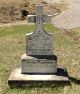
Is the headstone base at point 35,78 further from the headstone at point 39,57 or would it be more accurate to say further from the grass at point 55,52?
the grass at point 55,52

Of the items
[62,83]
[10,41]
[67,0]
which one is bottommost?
[67,0]

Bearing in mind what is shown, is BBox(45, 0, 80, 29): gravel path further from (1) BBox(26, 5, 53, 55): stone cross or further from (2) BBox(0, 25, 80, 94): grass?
(1) BBox(26, 5, 53, 55): stone cross

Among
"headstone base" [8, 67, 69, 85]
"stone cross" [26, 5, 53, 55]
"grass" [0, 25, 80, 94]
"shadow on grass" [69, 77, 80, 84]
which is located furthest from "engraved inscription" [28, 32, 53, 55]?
"grass" [0, 25, 80, 94]

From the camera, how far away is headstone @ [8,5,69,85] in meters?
8.48

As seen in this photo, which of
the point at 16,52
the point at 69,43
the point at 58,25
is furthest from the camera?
the point at 58,25

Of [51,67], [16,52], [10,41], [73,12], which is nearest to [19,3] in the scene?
[73,12]

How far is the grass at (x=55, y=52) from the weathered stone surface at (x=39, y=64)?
503 millimetres

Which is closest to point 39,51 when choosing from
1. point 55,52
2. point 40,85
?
point 40,85

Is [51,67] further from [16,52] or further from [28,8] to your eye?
[28,8]

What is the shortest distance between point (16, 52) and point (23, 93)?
370 centimetres

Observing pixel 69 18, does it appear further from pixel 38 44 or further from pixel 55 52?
pixel 38 44

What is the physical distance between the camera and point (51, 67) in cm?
853

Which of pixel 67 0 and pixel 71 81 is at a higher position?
pixel 71 81

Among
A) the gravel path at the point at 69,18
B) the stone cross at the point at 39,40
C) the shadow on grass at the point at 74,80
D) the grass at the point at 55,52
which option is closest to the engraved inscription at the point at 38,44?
the stone cross at the point at 39,40
